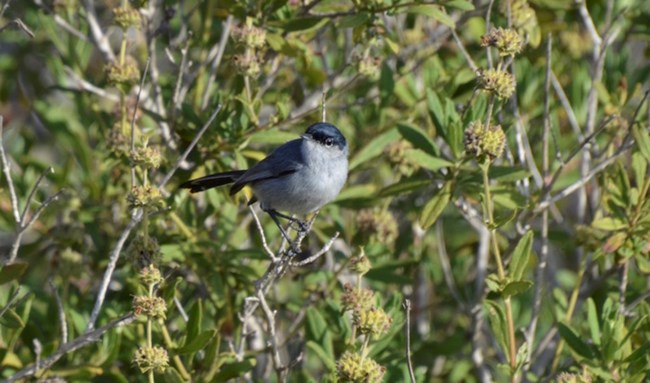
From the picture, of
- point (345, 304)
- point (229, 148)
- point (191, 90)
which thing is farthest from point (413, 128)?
point (191, 90)

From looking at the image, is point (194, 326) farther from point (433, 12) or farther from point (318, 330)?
point (433, 12)

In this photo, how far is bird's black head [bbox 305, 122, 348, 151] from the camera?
4.20m

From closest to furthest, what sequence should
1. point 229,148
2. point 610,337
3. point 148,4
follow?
point 610,337 → point 229,148 → point 148,4

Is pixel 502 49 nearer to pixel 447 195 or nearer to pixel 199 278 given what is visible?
pixel 447 195

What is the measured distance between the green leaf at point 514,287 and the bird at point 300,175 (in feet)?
3.49

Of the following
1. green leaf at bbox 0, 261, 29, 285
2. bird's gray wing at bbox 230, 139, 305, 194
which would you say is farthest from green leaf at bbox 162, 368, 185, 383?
bird's gray wing at bbox 230, 139, 305, 194

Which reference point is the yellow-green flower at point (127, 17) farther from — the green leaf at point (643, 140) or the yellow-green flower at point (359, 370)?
the green leaf at point (643, 140)

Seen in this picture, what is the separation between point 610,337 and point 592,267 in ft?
2.83

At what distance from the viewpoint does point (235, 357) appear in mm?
3766

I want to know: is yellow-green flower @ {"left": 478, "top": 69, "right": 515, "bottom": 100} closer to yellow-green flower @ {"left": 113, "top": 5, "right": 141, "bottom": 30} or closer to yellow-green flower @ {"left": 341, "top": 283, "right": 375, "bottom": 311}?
yellow-green flower @ {"left": 341, "top": 283, "right": 375, "bottom": 311}

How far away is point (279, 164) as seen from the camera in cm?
432

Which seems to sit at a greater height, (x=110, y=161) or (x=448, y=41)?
(x=448, y=41)

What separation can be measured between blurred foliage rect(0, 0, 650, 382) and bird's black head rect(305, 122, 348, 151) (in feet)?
0.27

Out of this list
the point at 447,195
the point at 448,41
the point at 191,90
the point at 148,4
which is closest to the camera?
the point at 447,195
